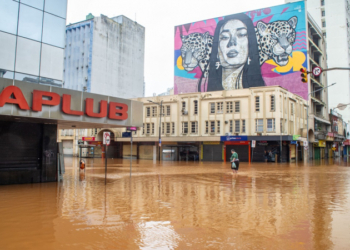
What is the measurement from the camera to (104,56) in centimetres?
6041

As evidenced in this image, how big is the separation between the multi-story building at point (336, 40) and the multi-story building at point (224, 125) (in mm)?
36696

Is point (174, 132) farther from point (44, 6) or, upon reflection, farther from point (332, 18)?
point (332, 18)

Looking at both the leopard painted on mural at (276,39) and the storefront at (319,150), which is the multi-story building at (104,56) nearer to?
the leopard painted on mural at (276,39)

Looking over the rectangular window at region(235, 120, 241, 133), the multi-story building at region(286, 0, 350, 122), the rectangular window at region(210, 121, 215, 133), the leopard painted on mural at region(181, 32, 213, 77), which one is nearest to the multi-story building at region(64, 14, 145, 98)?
the leopard painted on mural at region(181, 32, 213, 77)

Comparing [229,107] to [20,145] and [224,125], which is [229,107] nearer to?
[224,125]

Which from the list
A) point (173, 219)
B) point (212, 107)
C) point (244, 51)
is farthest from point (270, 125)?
point (173, 219)

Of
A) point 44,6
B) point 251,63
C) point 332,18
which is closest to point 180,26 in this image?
point 251,63

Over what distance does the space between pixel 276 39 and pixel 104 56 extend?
31528 mm

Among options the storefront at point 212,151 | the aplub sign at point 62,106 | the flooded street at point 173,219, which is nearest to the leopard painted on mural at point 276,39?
the storefront at point 212,151

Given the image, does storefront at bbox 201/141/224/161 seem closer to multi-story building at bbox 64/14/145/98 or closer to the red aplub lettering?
multi-story building at bbox 64/14/145/98

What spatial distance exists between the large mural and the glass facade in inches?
1792

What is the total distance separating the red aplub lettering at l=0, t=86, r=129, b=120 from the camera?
1359cm

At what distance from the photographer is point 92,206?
1027 centimetres

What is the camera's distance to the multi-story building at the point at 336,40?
8231 cm
